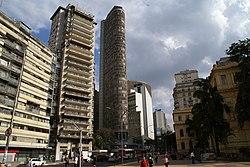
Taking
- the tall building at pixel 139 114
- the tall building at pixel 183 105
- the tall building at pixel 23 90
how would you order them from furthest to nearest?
the tall building at pixel 139 114 → the tall building at pixel 183 105 → the tall building at pixel 23 90

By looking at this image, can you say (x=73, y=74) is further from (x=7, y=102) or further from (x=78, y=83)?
(x=7, y=102)

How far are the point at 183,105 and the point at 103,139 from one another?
52486mm

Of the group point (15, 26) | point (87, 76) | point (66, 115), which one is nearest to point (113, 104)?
point (87, 76)

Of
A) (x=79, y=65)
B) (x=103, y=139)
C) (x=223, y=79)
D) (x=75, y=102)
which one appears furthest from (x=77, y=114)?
(x=223, y=79)

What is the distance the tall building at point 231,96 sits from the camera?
36.6m

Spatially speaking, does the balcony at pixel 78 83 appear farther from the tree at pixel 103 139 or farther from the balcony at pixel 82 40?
the tree at pixel 103 139

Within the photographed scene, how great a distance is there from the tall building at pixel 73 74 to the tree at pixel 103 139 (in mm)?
3254

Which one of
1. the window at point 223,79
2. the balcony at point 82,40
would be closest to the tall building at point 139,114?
the balcony at point 82,40

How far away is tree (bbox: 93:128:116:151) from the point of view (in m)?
71.7

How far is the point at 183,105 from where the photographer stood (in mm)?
108688

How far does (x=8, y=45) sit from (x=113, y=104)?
63.3m

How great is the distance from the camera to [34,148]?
50.0 m

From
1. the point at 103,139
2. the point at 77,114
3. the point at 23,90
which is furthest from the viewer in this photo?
the point at 103,139

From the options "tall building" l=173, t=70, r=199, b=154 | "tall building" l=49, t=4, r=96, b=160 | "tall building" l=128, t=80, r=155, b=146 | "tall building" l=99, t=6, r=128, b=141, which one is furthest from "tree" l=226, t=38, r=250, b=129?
"tall building" l=128, t=80, r=155, b=146
